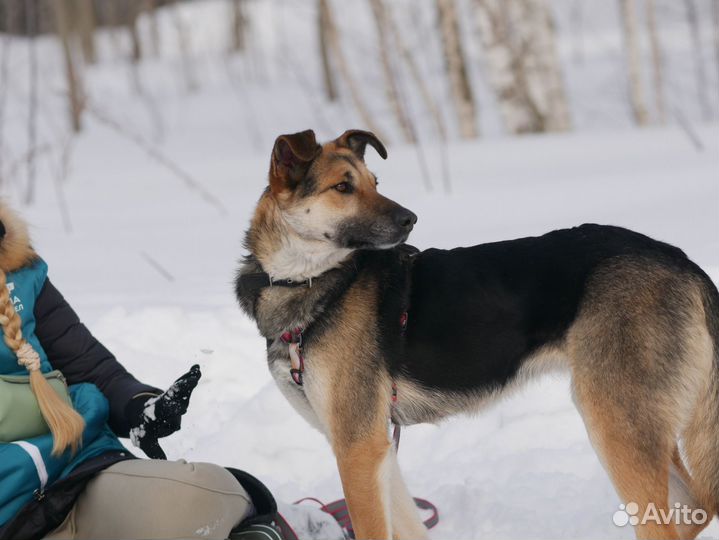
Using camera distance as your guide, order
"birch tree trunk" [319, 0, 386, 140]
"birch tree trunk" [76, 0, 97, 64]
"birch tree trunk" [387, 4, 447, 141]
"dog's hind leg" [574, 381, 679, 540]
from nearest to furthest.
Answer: "dog's hind leg" [574, 381, 679, 540]
"birch tree trunk" [387, 4, 447, 141]
"birch tree trunk" [319, 0, 386, 140]
"birch tree trunk" [76, 0, 97, 64]

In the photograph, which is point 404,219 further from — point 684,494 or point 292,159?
point 684,494

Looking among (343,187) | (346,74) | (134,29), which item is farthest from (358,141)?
(134,29)

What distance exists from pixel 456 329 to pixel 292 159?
85 cm

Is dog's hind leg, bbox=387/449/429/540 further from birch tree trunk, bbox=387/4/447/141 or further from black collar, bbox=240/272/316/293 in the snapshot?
birch tree trunk, bbox=387/4/447/141

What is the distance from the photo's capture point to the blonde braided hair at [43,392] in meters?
2.70

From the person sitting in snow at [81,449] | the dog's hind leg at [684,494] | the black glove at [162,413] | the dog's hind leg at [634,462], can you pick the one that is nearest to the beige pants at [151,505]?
the person sitting in snow at [81,449]

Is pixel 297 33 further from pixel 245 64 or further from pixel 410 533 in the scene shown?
pixel 410 533

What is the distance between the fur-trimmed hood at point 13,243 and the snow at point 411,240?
0.80 metres

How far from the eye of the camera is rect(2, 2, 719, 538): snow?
12.5ft

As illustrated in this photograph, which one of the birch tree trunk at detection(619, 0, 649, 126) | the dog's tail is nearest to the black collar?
the dog's tail

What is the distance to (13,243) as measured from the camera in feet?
9.54

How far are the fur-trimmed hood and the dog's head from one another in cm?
88

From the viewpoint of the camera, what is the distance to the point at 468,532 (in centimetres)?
347

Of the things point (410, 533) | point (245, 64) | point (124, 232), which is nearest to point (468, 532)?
point (410, 533)
